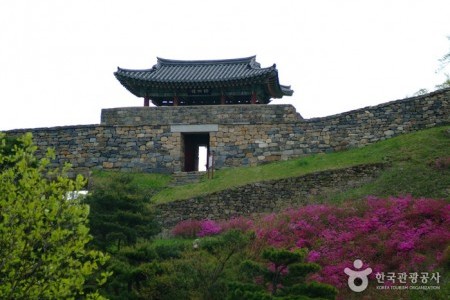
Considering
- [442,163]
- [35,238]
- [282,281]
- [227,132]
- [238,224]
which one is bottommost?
[282,281]

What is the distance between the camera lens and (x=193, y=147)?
103 ft

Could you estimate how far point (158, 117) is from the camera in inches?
1193

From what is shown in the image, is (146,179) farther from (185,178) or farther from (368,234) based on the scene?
(368,234)

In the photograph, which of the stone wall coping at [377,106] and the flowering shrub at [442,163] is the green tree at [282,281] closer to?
the flowering shrub at [442,163]

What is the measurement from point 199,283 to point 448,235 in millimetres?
6539

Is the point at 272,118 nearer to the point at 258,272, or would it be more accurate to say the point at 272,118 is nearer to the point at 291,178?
the point at 291,178

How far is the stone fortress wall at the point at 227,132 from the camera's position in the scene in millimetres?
26844

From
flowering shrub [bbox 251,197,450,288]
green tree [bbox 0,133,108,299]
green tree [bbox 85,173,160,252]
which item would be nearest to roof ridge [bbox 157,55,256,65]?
flowering shrub [bbox 251,197,450,288]

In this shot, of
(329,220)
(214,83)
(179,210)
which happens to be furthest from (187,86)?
(329,220)

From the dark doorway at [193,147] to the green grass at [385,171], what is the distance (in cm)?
313

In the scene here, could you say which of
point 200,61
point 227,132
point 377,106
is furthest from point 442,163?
point 200,61

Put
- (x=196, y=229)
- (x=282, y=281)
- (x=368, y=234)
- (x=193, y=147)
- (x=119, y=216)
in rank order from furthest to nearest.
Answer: (x=193, y=147), (x=196, y=229), (x=368, y=234), (x=119, y=216), (x=282, y=281)

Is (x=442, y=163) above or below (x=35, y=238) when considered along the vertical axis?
above

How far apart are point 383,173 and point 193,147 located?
1149cm
